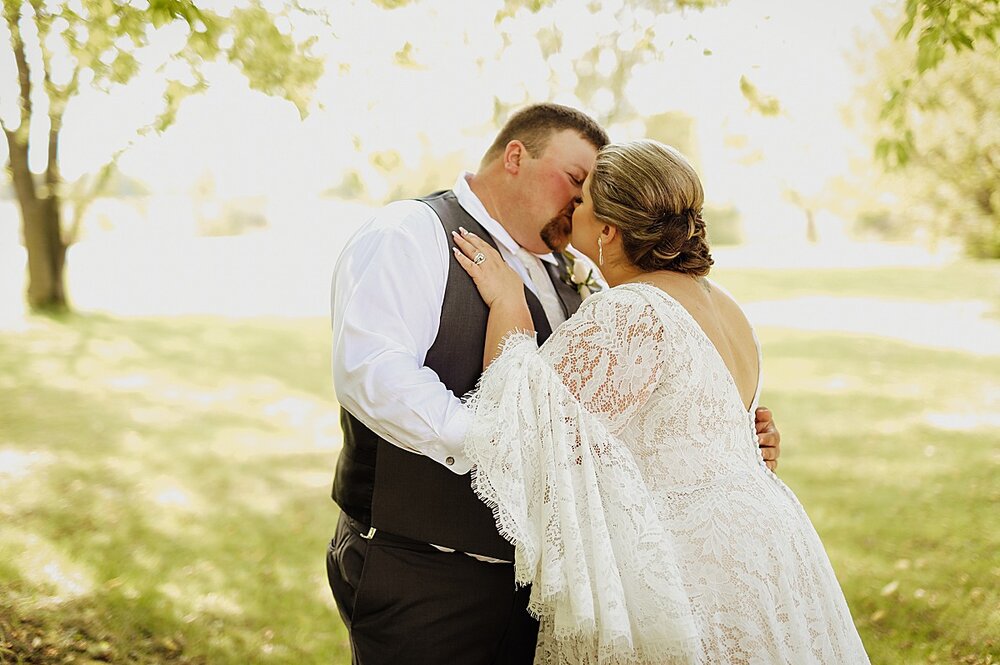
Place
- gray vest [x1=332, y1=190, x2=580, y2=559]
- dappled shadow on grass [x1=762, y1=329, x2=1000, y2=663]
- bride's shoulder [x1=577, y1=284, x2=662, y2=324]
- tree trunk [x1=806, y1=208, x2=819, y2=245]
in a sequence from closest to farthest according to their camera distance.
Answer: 1. bride's shoulder [x1=577, y1=284, x2=662, y2=324]
2. gray vest [x1=332, y1=190, x2=580, y2=559]
3. dappled shadow on grass [x1=762, y1=329, x2=1000, y2=663]
4. tree trunk [x1=806, y1=208, x2=819, y2=245]

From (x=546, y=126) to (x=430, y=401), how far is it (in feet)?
3.57

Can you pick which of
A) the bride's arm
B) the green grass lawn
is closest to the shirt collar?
the bride's arm

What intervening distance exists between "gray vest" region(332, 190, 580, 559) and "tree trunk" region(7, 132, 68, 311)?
25.1 ft

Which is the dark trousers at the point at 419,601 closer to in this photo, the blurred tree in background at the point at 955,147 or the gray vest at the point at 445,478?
the gray vest at the point at 445,478

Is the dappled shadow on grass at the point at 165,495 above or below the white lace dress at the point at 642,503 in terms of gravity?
below

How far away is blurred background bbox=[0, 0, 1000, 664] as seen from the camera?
3.76 m

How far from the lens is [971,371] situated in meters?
11.8

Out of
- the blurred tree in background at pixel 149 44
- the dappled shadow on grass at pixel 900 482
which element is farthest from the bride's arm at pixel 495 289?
the dappled shadow on grass at pixel 900 482

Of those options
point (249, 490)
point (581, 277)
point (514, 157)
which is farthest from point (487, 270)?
point (249, 490)

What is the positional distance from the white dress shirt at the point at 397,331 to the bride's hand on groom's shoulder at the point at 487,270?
5 cm

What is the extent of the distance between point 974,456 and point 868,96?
28.7 feet

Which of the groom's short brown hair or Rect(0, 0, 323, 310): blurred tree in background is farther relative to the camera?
the groom's short brown hair

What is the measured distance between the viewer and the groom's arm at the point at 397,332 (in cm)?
221

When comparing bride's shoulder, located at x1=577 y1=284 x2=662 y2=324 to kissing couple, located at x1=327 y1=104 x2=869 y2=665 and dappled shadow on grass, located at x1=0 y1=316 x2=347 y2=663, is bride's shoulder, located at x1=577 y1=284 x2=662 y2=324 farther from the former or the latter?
dappled shadow on grass, located at x1=0 y1=316 x2=347 y2=663
